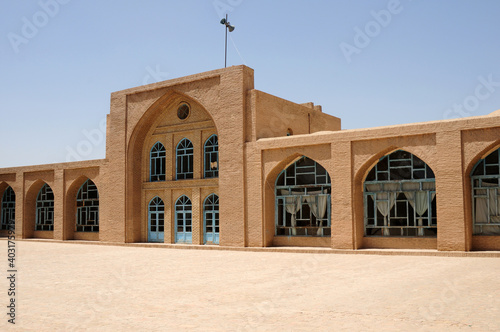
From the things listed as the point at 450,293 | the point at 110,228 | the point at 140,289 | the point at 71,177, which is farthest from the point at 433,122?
the point at 71,177

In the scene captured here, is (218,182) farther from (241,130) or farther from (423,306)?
(423,306)

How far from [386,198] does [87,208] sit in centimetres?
1504

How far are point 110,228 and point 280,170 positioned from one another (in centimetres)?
888

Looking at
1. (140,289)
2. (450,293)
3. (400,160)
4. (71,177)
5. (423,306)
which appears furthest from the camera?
(71,177)

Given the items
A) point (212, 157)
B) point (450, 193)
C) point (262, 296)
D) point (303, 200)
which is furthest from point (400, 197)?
point (262, 296)

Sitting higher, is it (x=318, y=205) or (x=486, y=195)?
(x=486, y=195)

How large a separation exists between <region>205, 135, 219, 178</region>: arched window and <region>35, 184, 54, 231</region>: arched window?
10324 mm

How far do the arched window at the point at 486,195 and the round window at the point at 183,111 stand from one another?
11.7 metres

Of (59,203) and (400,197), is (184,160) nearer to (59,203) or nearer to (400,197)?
(59,203)

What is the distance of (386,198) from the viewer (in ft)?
54.7

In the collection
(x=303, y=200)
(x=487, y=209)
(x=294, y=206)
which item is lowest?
(x=487, y=209)

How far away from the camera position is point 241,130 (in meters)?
18.9

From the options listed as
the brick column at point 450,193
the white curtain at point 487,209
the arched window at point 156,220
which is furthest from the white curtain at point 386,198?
the arched window at point 156,220

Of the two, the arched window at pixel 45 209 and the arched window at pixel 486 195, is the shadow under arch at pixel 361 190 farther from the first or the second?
the arched window at pixel 45 209
